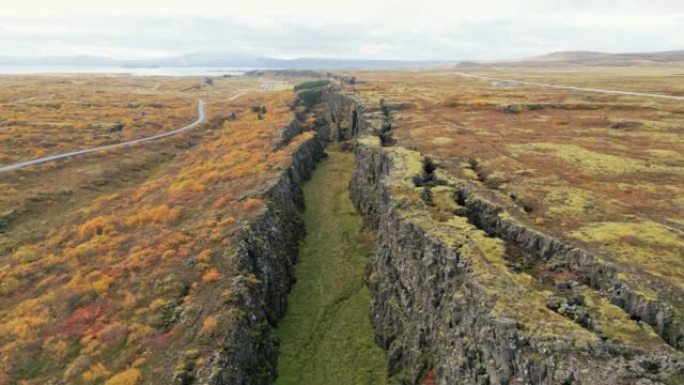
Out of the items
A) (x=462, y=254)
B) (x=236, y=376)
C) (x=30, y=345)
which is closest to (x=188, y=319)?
(x=236, y=376)

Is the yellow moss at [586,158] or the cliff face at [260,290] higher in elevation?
the yellow moss at [586,158]

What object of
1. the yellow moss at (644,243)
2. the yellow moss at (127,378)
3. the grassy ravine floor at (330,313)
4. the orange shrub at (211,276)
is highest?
the yellow moss at (644,243)

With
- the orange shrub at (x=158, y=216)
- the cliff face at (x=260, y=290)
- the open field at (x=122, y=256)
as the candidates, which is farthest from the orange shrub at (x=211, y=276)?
the orange shrub at (x=158, y=216)

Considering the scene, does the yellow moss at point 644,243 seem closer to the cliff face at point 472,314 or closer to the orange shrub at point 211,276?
the cliff face at point 472,314

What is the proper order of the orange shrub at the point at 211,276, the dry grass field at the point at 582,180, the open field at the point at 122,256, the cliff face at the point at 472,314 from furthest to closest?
the orange shrub at the point at 211,276, the open field at the point at 122,256, the dry grass field at the point at 582,180, the cliff face at the point at 472,314

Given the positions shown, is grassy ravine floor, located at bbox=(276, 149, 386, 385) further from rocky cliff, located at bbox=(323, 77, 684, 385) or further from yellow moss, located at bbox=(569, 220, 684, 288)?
yellow moss, located at bbox=(569, 220, 684, 288)

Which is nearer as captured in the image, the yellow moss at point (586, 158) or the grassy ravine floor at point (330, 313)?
the grassy ravine floor at point (330, 313)
